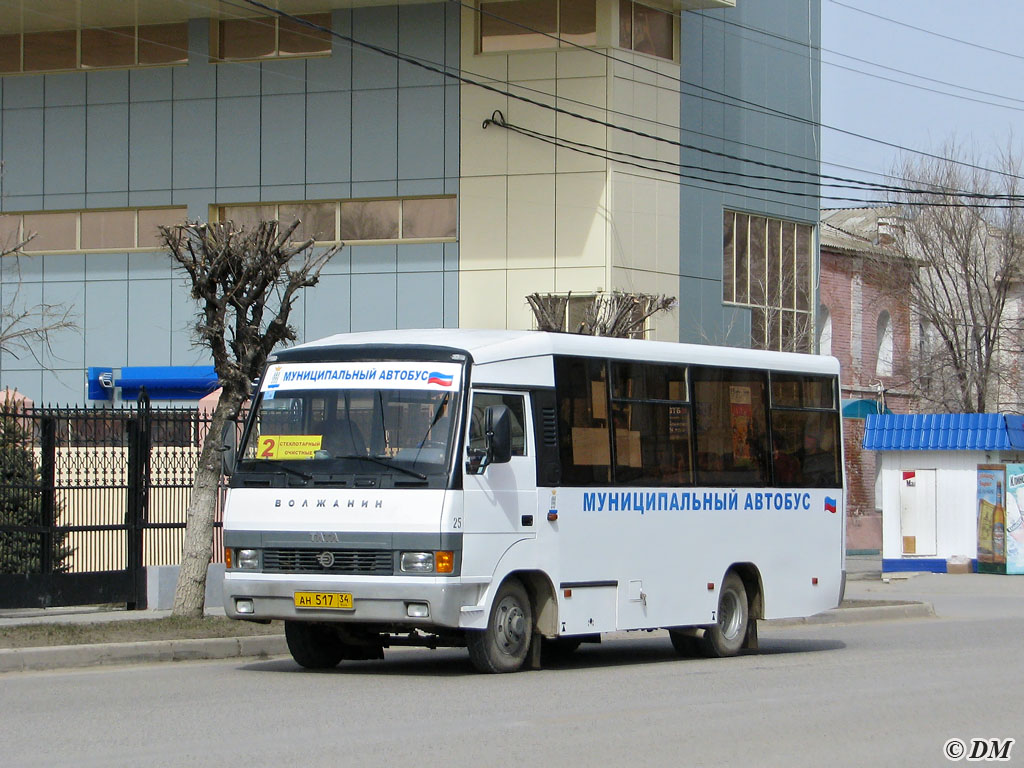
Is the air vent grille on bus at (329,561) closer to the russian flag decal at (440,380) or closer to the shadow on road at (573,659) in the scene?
the shadow on road at (573,659)

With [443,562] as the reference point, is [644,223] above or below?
above

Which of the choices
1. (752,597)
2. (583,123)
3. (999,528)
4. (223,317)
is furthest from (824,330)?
(223,317)

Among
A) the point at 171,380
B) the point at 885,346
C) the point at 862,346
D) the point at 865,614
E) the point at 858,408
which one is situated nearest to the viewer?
the point at 865,614

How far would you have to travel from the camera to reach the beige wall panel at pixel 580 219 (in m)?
33.7

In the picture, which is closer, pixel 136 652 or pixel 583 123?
pixel 136 652

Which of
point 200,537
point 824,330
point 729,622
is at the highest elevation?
point 824,330

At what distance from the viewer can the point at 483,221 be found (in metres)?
34.6

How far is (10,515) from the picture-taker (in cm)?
1895

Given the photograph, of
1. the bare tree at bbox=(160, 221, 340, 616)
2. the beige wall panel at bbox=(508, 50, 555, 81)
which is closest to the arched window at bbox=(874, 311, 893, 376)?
the beige wall panel at bbox=(508, 50, 555, 81)

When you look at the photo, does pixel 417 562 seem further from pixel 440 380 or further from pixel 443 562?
pixel 440 380

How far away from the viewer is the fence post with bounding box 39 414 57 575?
18891 mm

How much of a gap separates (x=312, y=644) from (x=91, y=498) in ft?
22.2

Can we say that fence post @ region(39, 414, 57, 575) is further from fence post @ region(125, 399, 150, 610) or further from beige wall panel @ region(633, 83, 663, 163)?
beige wall panel @ region(633, 83, 663, 163)

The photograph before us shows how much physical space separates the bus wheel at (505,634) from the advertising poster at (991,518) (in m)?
21.5
